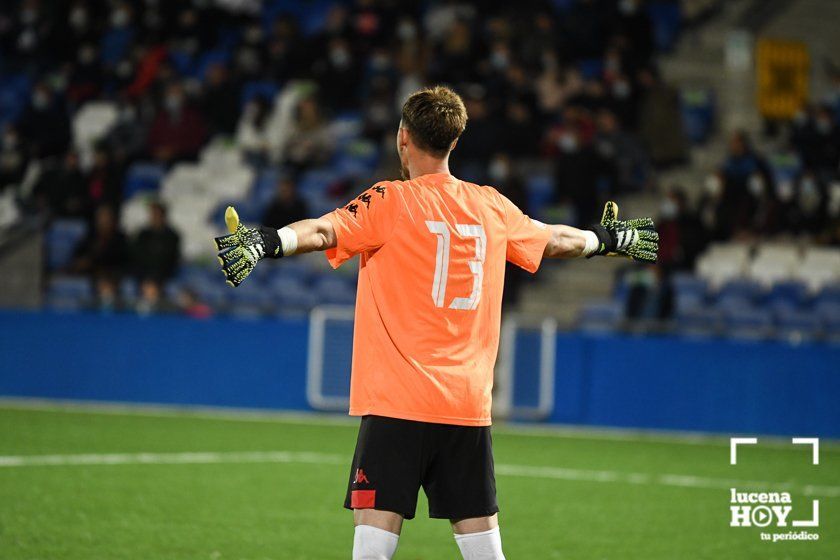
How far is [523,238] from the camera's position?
5.59 meters

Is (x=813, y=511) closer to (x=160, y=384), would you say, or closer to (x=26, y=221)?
(x=160, y=384)

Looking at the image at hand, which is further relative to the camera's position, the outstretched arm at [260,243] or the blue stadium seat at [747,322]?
the blue stadium seat at [747,322]

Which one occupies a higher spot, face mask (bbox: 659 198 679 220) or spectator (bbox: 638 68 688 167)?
spectator (bbox: 638 68 688 167)

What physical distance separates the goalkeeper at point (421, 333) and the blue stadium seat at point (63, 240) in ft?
53.0

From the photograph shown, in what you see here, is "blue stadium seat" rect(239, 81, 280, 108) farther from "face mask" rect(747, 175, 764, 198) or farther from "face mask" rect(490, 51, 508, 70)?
"face mask" rect(747, 175, 764, 198)

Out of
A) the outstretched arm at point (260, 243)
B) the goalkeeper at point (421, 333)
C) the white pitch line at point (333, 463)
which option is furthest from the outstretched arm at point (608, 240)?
the white pitch line at point (333, 463)

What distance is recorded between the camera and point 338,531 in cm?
898

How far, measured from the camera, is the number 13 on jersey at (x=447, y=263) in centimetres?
527

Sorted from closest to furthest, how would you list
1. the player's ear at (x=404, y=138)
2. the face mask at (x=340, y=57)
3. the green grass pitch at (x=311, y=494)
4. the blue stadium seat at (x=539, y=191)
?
the player's ear at (x=404, y=138) → the green grass pitch at (x=311, y=494) → the blue stadium seat at (x=539, y=191) → the face mask at (x=340, y=57)

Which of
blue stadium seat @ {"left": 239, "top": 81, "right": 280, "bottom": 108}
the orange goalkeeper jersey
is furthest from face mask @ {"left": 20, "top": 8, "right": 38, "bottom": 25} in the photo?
the orange goalkeeper jersey

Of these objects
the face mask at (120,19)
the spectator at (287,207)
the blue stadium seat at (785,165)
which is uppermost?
the face mask at (120,19)

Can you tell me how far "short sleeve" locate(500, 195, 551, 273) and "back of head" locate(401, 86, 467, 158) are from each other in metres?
0.40

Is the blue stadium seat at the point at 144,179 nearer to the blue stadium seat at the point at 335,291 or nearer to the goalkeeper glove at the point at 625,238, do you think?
the blue stadium seat at the point at 335,291

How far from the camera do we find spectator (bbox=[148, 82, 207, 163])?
23266 millimetres
